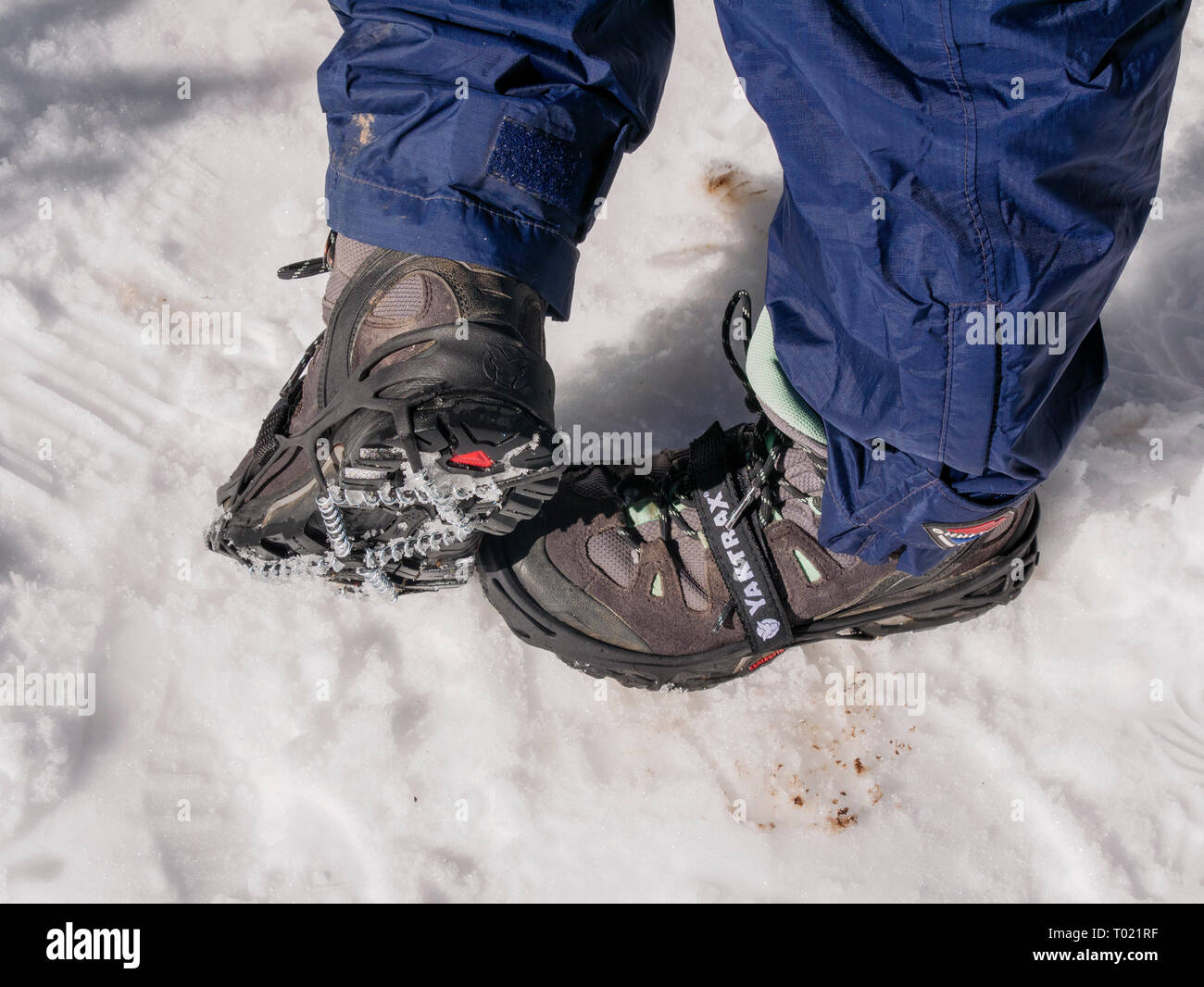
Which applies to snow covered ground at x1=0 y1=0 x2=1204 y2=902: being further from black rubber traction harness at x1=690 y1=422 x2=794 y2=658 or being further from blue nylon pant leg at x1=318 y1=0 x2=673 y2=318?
blue nylon pant leg at x1=318 y1=0 x2=673 y2=318

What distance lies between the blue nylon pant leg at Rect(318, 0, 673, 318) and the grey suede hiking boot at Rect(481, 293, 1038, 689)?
475 millimetres

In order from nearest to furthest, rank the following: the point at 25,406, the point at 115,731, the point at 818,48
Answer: the point at 818,48, the point at 115,731, the point at 25,406

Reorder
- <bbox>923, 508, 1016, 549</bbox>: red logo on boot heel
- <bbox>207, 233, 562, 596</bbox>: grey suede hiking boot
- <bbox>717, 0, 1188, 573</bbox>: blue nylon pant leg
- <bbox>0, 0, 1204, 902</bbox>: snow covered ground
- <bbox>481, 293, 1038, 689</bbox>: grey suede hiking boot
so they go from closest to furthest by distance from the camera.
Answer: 1. <bbox>717, 0, 1188, 573</bbox>: blue nylon pant leg
2. <bbox>207, 233, 562, 596</bbox>: grey suede hiking boot
3. <bbox>923, 508, 1016, 549</bbox>: red logo on boot heel
4. <bbox>481, 293, 1038, 689</bbox>: grey suede hiking boot
5. <bbox>0, 0, 1204, 902</bbox>: snow covered ground

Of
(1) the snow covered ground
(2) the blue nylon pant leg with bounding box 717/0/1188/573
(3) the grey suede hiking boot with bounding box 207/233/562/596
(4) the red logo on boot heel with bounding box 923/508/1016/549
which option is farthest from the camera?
(1) the snow covered ground

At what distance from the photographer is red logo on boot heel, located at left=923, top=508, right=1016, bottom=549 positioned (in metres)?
1.35

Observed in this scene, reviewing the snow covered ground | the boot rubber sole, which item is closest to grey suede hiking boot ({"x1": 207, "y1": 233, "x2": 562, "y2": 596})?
the boot rubber sole

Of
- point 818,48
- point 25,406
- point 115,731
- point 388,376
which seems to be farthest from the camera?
point 25,406

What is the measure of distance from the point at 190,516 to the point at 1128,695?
6.03 feet

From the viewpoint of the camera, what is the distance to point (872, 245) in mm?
1075

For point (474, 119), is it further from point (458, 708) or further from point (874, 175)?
point (458, 708)
